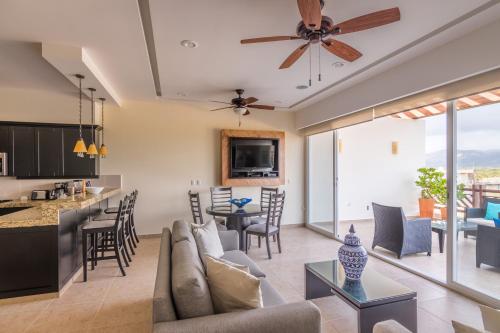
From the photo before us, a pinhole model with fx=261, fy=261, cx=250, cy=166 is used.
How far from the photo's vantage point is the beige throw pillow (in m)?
1.45

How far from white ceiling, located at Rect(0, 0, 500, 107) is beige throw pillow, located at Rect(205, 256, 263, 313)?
6.94 feet

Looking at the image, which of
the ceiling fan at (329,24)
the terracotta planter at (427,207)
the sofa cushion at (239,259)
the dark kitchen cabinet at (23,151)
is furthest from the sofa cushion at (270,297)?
the terracotta planter at (427,207)

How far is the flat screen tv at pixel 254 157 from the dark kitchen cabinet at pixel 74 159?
109 inches

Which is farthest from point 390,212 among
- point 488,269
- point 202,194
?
point 202,194

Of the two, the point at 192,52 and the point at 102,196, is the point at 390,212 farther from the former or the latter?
the point at 102,196

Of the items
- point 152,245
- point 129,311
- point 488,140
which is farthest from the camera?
point 152,245

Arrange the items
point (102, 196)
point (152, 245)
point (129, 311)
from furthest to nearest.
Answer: point (152, 245), point (102, 196), point (129, 311)

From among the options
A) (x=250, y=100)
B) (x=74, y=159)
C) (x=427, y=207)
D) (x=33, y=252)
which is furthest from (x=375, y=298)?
(x=74, y=159)

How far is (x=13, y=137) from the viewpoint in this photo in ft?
14.6

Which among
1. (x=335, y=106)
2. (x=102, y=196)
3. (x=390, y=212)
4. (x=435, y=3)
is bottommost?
(x=390, y=212)

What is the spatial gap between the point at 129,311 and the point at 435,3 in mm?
3963

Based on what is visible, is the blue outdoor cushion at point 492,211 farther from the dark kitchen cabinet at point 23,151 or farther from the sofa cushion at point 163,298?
the dark kitchen cabinet at point 23,151

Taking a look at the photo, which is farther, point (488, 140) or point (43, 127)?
point (43, 127)

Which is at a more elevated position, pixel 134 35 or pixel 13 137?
pixel 134 35
